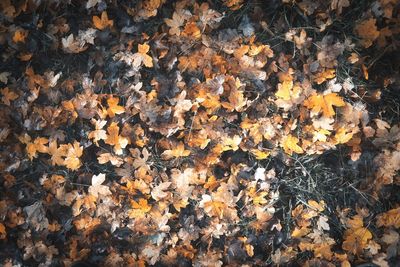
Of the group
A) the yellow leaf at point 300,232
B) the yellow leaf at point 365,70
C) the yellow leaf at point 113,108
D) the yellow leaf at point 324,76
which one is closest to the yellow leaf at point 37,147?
the yellow leaf at point 113,108

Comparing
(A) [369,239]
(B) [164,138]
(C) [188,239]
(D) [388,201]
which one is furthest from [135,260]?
(D) [388,201]

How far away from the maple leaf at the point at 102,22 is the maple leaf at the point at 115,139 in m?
0.65

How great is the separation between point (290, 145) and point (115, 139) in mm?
1090

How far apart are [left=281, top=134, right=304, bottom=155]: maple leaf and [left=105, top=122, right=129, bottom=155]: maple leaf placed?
0.98 m

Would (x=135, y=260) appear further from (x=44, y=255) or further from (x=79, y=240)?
(x=44, y=255)

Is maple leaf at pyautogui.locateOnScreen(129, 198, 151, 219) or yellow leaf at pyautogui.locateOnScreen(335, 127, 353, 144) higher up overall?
yellow leaf at pyautogui.locateOnScreen(335, 127, 353, 144)

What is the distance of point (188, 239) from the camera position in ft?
6.93

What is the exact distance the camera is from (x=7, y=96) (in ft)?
7.34

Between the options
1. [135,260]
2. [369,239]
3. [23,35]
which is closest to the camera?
[369,239]

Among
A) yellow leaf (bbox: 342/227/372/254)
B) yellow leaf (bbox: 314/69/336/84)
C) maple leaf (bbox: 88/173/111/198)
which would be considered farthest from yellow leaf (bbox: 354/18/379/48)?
maple leaf (bbox: 88/173/111/198)

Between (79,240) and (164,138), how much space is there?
826 mm

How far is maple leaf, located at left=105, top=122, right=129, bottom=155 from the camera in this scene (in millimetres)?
2156

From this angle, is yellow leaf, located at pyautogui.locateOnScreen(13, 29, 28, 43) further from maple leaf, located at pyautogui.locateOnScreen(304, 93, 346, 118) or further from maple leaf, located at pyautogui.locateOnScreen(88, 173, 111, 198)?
maple leaf, located at pyautogui.locateOnScreen(304, 93, 346, 118)

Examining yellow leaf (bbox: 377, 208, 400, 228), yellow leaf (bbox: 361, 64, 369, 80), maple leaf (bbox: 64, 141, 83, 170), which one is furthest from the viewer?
maple leaf (bbox: 64, 141, 83, 170)
